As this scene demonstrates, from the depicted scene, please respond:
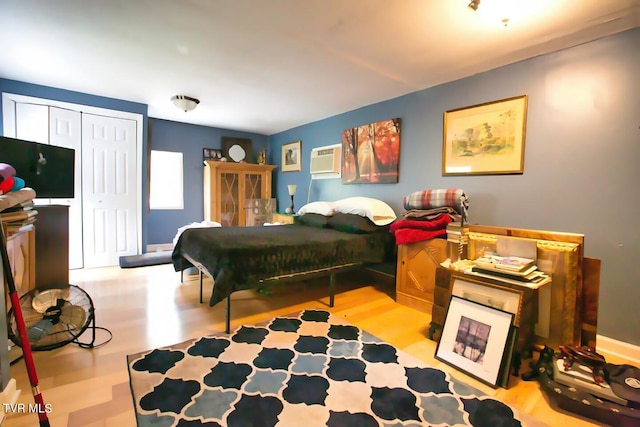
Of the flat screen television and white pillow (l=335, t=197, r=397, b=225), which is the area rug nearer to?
white pillow (l=335, t=197, r=397, b=225)

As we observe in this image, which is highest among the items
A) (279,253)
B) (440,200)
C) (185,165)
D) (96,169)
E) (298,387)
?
(185,165)

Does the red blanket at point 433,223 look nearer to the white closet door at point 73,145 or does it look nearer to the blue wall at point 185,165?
the blue wall at point 185,165

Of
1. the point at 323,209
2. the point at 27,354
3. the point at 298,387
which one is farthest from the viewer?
the point at 323,209

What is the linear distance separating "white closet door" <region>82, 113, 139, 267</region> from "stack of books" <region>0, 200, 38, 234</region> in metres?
2.42

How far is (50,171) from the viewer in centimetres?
249

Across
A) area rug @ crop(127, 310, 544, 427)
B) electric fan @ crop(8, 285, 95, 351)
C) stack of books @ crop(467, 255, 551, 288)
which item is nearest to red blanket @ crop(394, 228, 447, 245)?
stack of books @ crop(467, 255, 551, 288)

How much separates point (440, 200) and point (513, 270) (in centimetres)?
109

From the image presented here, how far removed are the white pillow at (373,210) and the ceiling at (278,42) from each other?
1354 millimetres

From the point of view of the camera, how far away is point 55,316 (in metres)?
1.94

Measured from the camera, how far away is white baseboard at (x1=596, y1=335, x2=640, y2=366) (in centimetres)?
200

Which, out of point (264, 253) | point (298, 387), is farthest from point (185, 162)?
point (298, 387)

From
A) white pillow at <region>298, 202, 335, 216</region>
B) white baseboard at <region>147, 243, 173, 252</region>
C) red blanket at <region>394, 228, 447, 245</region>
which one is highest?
white pillow at <region>298, 202, 335, 216</region>

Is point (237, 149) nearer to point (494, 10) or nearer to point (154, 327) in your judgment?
point (154, 327)

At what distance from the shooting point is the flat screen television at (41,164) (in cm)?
218
